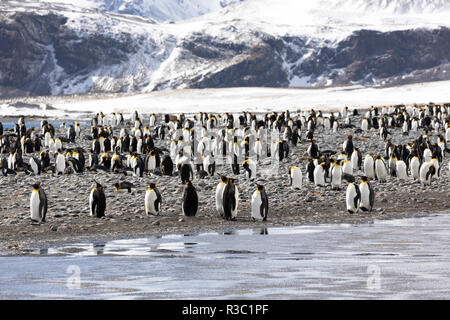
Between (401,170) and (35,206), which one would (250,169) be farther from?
(35,206)

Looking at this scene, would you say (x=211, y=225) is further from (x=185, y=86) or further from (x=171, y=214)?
(x=185, y=86)

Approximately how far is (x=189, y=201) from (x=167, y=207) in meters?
1.19

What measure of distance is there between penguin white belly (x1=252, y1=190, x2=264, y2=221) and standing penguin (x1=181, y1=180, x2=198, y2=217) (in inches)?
43.9

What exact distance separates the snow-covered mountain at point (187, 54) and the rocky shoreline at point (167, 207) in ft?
459

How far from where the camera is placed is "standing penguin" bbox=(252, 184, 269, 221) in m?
13.6

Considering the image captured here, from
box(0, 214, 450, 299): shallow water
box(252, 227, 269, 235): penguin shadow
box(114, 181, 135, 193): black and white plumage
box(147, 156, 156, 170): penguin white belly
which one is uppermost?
box(147, 156, 156, 170): penguin white belly

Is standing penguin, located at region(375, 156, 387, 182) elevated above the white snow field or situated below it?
below

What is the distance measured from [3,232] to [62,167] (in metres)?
8.09

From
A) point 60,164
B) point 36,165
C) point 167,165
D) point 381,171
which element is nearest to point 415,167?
point 381,171

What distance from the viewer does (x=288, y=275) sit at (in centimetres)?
889

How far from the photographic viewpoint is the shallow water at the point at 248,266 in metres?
7.96

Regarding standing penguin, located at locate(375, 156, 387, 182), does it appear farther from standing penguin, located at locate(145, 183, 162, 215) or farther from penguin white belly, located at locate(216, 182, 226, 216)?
standing penguin, located at locate(145, 183, 162, 215)

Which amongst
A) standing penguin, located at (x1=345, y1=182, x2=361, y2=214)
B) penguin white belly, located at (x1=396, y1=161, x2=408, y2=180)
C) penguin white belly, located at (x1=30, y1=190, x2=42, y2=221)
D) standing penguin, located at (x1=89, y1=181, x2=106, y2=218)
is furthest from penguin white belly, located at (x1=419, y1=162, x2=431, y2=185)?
penguin white belly, located at (x1=30, y1=190, x2=42, y2=221)

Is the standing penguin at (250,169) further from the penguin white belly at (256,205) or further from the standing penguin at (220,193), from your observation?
the penguin white belly at (256,205)
